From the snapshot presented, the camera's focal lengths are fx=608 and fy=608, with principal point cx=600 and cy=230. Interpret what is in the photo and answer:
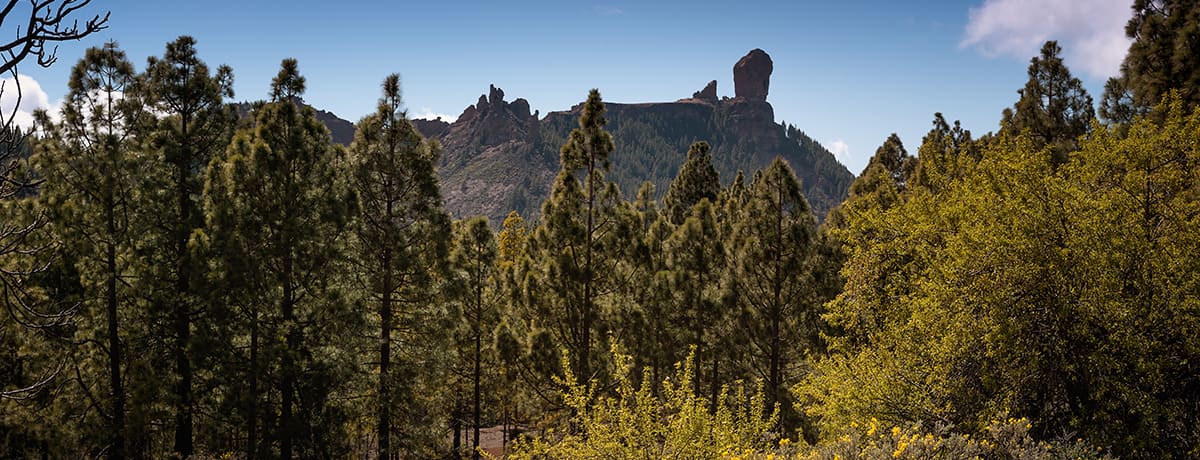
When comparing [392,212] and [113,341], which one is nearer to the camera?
[113,341]

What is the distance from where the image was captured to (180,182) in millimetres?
13930

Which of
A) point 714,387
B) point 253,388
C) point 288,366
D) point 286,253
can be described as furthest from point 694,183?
point 253,388

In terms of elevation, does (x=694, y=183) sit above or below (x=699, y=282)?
above

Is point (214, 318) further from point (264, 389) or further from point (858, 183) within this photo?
point (858, 183)

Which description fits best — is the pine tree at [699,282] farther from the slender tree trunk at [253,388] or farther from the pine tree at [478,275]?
the slender tree trunk at [253,388]

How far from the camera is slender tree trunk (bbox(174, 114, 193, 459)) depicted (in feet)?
44.3

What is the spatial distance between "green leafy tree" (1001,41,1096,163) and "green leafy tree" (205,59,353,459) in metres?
17.9

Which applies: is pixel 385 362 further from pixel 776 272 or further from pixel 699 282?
pixel 776 272

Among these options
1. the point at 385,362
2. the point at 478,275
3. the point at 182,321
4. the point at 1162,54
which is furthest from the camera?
the point at 478,275

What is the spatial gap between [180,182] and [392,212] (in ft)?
15.6

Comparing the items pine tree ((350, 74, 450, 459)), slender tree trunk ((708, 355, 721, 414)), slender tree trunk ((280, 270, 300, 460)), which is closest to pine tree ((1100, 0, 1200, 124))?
slender tree trunk ((708, 355, 721, 414))

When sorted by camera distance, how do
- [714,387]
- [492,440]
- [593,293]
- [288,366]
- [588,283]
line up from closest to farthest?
[288,366], [588,283], [593,293], [714,387], [492,440]

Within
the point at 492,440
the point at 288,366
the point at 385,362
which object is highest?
the point at 288,366

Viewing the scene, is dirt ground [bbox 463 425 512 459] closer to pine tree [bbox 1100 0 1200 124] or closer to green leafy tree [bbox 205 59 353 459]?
green leafy tree [bbox 205 59 353 459]
